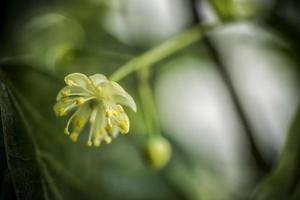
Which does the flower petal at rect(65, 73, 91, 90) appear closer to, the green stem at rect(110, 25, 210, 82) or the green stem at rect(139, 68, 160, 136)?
the green stem at rect(110, 25, 210, 82)

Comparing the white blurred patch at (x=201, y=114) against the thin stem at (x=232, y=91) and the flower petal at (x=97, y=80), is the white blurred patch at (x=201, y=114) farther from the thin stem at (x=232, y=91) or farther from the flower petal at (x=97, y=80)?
the flower petal at (x=97, y=80)

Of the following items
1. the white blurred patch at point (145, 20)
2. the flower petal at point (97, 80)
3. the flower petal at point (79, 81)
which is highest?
the white blurred patch at point (145, 20)

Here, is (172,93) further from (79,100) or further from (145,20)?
(79,100)

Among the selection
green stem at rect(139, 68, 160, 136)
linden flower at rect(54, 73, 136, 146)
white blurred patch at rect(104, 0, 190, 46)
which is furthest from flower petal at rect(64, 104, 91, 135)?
white blurred patch at rect(104, 0, 190, 46)

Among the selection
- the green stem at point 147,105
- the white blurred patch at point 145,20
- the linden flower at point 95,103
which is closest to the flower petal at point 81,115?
the linden flower at point 95,103

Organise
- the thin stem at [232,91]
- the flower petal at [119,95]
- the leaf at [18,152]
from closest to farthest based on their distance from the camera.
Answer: the leaf at [18,152], the flower petal at [119,95], the thin stem at [232,91]

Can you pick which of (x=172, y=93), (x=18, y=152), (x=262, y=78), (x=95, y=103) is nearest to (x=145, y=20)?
(x=172, y=93)
